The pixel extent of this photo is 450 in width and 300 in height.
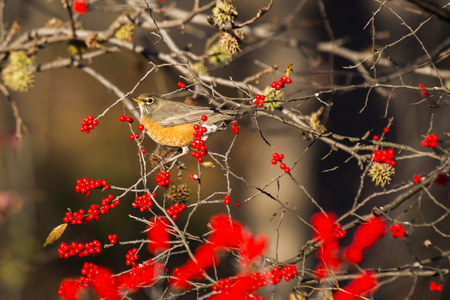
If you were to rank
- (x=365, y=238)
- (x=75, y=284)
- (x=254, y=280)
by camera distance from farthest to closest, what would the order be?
(x=365, y=238) → (x=75, y=284) → (x=254, y=280)

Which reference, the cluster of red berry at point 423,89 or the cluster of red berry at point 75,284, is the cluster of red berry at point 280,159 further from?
the cluster of red berry at point 75,284

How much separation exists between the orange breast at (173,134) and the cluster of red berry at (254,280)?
1285 mm

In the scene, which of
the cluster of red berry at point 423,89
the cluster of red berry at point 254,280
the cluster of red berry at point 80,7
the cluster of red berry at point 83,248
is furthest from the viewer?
the cluster of red berry at point 80,7

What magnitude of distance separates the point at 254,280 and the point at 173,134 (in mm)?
1393

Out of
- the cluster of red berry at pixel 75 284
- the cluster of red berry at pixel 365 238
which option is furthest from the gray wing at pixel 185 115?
the cluster of red berry at pixel 365 238

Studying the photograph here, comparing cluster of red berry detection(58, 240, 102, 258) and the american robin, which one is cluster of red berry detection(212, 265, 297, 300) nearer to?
cluster of red berry detection(58, 240, 102, 258)

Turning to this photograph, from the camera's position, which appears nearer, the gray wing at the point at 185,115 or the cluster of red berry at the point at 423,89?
the cluster of red berry at the point at 423,89

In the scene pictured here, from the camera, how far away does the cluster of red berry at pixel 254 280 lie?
2.09 metres

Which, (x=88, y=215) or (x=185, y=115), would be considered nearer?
(x=88, y=215)

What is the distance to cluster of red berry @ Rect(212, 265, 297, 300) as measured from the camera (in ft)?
6.84

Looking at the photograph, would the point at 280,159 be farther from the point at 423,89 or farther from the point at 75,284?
the point at 75,284

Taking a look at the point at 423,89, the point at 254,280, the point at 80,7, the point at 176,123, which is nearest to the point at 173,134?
the point at 176,123

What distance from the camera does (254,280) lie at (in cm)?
217

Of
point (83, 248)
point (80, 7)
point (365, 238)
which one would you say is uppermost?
point (80, 7)
